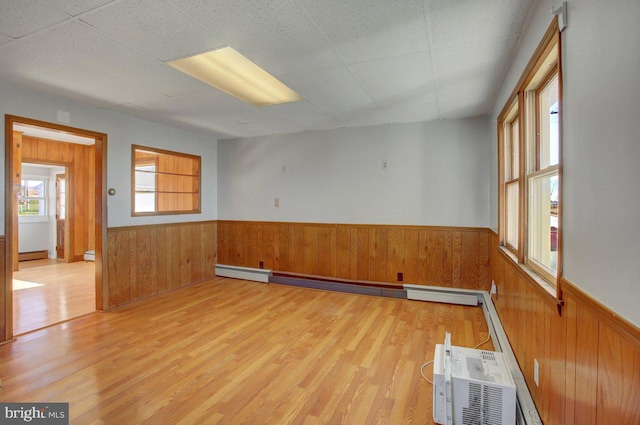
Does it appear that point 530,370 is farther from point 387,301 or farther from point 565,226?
point 387,301

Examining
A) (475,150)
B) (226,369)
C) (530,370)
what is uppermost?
(475,150)

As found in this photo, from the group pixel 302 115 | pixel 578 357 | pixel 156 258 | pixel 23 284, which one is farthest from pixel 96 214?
pixel 578 357

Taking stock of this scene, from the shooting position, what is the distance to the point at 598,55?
1.02 m

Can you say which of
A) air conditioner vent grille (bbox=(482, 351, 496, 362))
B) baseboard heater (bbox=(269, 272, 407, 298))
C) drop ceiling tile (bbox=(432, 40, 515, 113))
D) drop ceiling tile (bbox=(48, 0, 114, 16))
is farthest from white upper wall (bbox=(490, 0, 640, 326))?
baseboard heater (bbox=(269, 272, 407, 298))

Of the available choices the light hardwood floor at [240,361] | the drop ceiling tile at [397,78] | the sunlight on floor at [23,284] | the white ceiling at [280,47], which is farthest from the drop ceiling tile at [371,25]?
the sunlight on floor at [23,284]

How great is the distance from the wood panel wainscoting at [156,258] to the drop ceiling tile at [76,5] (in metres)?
2.69

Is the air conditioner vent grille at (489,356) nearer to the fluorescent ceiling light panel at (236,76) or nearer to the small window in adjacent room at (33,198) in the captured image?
the fluorescent ceiling light panel at (236,76)

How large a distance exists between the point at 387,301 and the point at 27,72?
4.34 m

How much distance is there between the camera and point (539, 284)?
1.64 meters

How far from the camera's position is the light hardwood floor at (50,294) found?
339 cm

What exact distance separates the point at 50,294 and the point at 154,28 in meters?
4.19

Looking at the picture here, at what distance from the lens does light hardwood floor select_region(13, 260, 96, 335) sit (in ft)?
11.1

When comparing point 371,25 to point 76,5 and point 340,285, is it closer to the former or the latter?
point 76,5

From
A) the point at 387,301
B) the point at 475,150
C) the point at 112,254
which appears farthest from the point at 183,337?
the point at 475,150
